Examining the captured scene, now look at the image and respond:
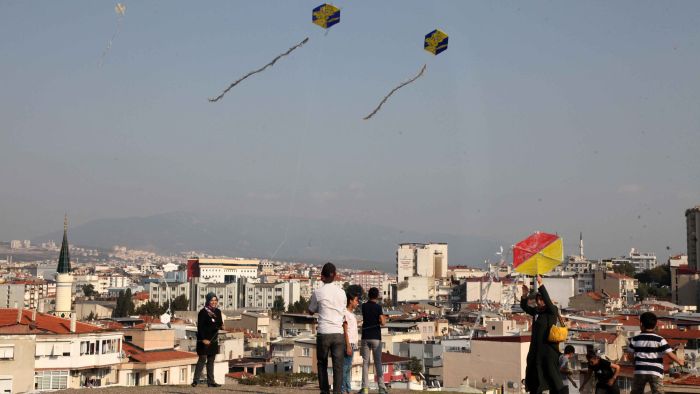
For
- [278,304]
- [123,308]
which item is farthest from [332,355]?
[278,304]

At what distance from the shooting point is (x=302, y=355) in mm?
37688

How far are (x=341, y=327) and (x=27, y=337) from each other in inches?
562

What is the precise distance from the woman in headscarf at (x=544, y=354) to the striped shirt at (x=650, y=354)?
2.80 ft

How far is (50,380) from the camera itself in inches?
909

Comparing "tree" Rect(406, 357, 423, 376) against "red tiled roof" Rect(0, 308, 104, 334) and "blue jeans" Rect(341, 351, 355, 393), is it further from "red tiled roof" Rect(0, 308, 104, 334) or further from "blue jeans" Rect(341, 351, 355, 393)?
"blue jeans" Rect(341, 351, 355, 393)

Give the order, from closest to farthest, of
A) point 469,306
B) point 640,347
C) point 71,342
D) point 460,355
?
point 640,347
point 71,342
point 460,355
point 469,306

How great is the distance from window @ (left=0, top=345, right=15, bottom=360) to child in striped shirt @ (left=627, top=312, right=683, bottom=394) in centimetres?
1644

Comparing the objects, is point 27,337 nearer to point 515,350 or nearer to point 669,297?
point 515,350

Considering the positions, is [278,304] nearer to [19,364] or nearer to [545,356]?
[19,364]

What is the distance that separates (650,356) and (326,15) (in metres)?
23.5

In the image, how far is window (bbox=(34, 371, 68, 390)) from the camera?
22.7 metres

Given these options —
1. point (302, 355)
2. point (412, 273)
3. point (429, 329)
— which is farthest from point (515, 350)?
point (412, 273)

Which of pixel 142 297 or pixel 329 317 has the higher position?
pixel 329 317

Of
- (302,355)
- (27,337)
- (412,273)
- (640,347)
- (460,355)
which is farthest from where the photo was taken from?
(412,273)
